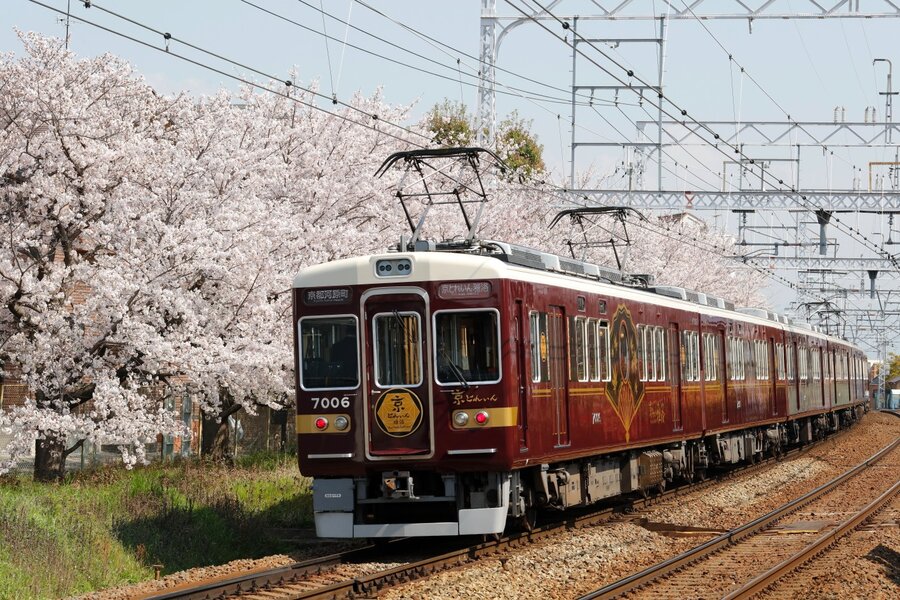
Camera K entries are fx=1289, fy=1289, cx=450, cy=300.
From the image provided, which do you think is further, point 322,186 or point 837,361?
point 837,361

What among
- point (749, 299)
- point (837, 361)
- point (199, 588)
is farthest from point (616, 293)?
point (749, 299)

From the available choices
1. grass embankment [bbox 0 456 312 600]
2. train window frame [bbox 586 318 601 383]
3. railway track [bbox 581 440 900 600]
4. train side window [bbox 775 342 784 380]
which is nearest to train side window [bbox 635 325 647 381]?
train window frame [bbox 586 318 601 383]

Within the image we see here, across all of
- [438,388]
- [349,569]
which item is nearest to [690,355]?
[438,388]

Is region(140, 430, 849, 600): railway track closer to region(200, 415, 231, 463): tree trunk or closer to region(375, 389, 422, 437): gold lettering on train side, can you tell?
region(375, 389, 422, 437): gold lettering on train side

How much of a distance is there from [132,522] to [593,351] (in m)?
5.66

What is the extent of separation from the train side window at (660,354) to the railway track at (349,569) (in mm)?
3676

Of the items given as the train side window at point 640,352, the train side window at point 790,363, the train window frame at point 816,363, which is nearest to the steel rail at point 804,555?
the train side window at point 640,352

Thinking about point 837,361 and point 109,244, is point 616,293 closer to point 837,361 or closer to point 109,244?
point 109,244

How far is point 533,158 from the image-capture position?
56.3 metres

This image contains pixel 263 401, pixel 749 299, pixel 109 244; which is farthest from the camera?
pixel 749 299

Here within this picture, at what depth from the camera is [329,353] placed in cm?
1306

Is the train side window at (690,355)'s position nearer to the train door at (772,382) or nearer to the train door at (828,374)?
the train door at (772,382)

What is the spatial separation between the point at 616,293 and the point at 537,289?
312 centimetres

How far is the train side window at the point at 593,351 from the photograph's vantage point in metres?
15.2
